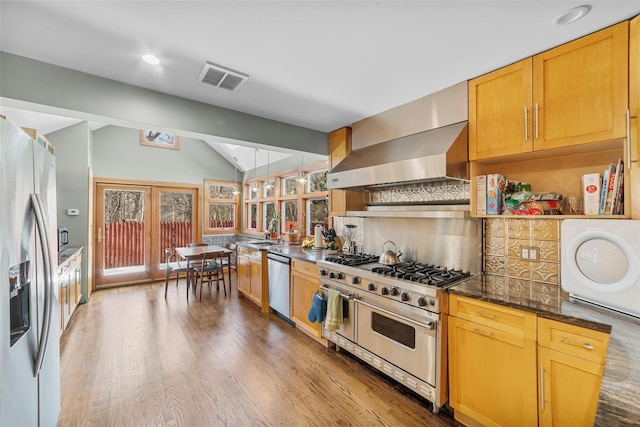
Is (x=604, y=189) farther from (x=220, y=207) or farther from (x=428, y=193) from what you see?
(x=220, y=207)

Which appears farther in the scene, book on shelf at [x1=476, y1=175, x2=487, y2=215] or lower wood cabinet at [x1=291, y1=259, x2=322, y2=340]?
lower wood cabinet at [x1=291, y1=259, x2=322, y2=340]

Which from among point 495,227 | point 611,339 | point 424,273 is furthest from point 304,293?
point 611,339

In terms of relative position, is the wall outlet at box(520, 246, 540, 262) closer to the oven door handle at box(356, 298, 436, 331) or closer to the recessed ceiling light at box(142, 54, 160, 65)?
the oven door handle at box(356, 298, 436, 331)

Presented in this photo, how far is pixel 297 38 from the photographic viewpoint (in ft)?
5.70

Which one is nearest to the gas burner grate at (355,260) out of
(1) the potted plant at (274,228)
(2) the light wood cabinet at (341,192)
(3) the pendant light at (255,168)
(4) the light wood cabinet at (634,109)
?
(2) the light wood cabinet at (341,192)

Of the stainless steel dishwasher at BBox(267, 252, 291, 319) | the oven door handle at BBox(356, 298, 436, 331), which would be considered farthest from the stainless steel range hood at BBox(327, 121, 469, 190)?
the stainless steel dishwasher at BBox(267, 252, 291, 319)

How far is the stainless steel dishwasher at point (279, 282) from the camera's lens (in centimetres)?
343

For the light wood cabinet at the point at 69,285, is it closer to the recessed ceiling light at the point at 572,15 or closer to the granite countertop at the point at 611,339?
the granite countertop at the point at 611,339

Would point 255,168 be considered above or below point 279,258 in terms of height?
above

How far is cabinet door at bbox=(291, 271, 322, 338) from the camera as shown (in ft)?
9.78

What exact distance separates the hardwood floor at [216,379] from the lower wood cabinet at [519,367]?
338 millimetres

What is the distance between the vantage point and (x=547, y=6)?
146 cm

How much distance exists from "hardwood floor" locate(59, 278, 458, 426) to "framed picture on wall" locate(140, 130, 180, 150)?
352 cm

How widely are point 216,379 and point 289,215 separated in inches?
141
